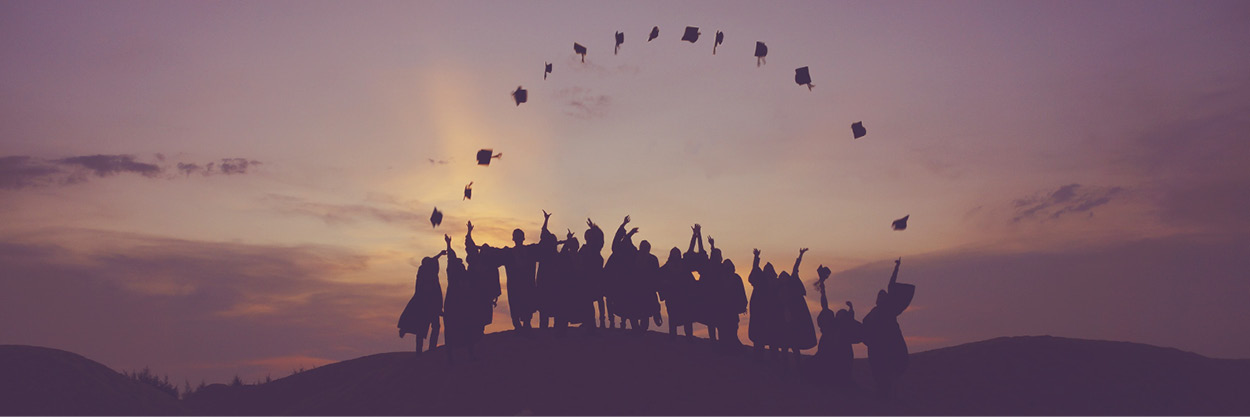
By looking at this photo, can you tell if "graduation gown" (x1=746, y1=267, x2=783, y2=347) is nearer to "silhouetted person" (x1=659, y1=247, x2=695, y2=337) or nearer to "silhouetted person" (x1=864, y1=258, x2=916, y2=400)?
"silhouetted person" (x1=659, y1=247, x2=695, y2=337)

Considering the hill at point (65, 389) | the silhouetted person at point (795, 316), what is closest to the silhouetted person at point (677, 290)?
the silhouetted person at point (795, 316)

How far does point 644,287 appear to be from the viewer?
20.7m

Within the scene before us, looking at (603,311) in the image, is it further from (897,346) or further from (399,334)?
(897,346)

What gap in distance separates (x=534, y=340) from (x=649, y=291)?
2980 millimetres

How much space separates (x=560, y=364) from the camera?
18031 mm

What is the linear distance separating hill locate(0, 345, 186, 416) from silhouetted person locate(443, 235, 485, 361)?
602cm

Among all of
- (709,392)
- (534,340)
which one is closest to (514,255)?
(534,340)

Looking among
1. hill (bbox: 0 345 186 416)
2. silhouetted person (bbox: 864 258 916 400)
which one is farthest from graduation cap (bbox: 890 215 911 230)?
hill (bbox: 0 345 186 416)

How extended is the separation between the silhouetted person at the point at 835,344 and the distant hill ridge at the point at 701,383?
1.16 ft

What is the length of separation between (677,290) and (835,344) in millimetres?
3903

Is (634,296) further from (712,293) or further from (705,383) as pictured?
(705,383)

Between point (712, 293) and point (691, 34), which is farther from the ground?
point (691, 34)

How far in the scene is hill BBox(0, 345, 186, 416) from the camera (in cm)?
1781

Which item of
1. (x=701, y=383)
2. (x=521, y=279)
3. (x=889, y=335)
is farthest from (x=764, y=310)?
(x=521, y=279)
